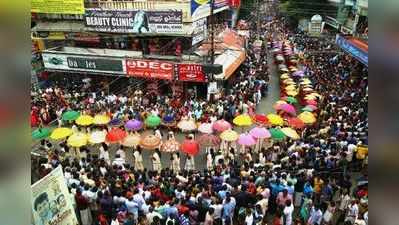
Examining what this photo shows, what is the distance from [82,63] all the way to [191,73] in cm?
661

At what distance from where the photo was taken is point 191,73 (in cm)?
2147

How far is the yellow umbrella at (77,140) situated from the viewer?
44.9 feet

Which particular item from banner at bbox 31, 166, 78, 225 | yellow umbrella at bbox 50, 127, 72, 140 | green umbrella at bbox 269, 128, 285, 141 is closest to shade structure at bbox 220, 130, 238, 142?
green umbrella at bbox 269, 128, 285, 141

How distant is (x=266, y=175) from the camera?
1122cm

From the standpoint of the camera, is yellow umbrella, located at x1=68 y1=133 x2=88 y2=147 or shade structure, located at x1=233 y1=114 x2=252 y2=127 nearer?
yellow umbrella, located at x1=68 y1=133 x2=88 y2=147

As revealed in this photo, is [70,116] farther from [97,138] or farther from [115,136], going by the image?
[115,136]

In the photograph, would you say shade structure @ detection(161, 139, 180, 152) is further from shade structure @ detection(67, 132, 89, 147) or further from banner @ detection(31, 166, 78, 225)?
banner @ detection(31, 166, 78, 225)

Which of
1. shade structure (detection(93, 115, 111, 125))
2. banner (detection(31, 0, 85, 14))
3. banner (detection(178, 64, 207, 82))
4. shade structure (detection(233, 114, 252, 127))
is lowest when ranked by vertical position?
shade structure (detection(93, 115, 111, 125))

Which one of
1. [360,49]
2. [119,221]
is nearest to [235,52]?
[360,49]

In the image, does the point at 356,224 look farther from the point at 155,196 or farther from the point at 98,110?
the point at 98,110

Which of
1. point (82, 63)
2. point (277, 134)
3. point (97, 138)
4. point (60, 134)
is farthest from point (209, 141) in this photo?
point (82, 63)

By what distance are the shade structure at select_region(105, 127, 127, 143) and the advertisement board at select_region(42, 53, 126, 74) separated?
350 inches

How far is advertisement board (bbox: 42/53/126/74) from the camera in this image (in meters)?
22.7
